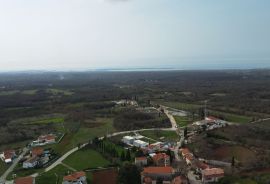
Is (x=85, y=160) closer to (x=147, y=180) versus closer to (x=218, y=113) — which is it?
(x=147, y=180)

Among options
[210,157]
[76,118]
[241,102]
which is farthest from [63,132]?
[241,102]

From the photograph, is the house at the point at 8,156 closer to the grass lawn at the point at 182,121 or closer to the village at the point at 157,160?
the village at the point at 157,160

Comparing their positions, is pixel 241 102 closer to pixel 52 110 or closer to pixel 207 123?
pixel 207 123

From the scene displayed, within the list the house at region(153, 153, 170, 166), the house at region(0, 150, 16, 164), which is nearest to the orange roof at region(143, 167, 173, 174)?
the house at region(153, 153, 170, 166)

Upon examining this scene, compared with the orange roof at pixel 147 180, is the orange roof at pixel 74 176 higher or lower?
higher

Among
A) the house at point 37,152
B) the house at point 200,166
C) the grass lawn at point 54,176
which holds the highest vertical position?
the house at point 200,166

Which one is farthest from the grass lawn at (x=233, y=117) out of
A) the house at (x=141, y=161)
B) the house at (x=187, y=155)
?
the house at (x=141, y=161)
